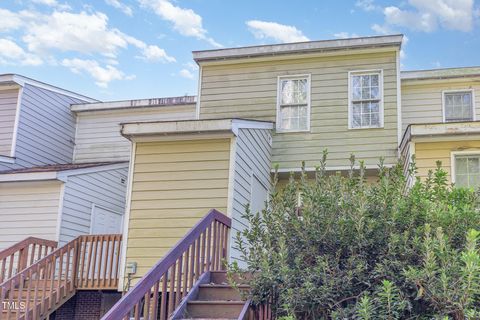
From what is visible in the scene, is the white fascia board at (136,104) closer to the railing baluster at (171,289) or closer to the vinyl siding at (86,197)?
the vinyl siding at (86,197)

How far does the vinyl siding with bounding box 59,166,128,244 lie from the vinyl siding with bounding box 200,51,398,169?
2.88 meters

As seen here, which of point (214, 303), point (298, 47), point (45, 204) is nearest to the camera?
point (214, 303)

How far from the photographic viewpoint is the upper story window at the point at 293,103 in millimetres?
10148

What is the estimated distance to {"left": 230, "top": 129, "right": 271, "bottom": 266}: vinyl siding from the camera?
7.30m

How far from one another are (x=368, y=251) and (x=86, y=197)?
8.00m

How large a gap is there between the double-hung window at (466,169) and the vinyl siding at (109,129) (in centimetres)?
720

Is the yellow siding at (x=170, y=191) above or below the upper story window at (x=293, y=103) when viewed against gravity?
below

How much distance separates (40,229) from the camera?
31.3 feet

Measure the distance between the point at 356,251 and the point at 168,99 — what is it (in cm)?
1002

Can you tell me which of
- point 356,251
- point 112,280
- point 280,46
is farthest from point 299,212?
point 280,46

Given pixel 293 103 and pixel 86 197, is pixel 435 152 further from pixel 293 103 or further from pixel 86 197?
pixel 86 197

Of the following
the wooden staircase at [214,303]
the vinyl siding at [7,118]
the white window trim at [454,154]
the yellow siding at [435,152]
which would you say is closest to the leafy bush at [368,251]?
the wooden staircase at [214,303]

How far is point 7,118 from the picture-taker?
12.0 meters

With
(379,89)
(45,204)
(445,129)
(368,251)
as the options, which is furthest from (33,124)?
(368,251)
